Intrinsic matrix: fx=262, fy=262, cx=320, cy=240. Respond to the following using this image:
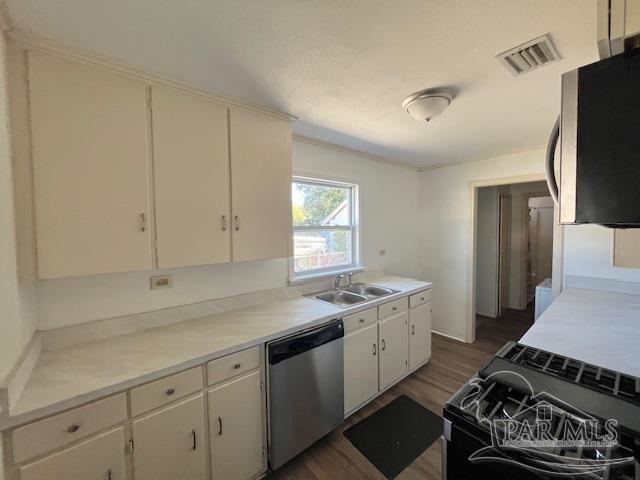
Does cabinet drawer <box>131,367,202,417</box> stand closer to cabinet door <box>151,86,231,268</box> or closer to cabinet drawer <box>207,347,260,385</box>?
cabinet drawer <box>207,347,260,385</box>

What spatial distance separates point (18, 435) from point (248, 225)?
133 cm

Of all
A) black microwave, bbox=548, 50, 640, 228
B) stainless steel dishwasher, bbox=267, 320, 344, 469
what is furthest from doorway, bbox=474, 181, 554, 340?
black microwave, bbox=548, 50, 640, 228

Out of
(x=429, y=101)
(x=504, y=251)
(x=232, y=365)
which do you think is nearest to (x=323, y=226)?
(x=429, y=101)

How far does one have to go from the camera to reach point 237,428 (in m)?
1.48

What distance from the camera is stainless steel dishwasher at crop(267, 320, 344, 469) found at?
159 centimetres

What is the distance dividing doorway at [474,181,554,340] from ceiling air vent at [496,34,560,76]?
2.97 meters

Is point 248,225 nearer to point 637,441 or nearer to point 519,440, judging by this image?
point 519,440

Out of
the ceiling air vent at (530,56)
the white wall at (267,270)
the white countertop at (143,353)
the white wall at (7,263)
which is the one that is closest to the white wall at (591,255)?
the white wall at (267,270)

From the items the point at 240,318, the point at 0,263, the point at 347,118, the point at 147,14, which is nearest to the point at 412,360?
the point at 240,318

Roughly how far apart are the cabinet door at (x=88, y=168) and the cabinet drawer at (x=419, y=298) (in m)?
2.28

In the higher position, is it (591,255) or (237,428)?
(591,255)

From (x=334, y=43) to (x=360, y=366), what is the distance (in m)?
2.19

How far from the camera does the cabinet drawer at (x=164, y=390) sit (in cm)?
117

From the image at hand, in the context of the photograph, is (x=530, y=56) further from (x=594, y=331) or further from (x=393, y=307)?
(x=393, y=307)
